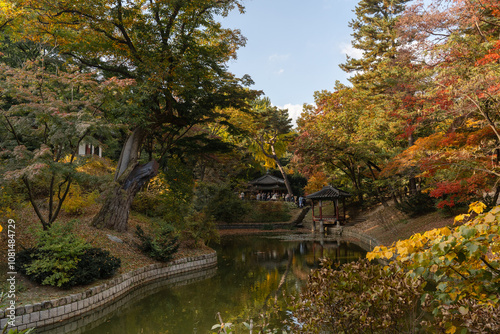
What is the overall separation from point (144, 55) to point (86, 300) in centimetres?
749

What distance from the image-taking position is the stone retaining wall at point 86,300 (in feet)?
18.7

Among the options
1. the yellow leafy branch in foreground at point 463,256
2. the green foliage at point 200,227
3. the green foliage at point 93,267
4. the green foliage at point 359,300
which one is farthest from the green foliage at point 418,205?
the yellow leafy branch in foreground at point 463,256

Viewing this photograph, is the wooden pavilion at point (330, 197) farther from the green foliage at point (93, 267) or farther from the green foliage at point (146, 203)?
the green foliage at point (93, 267)

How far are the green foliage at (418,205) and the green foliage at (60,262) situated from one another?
46.4 feet

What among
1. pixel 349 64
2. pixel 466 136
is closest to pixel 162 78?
pixel 466 136

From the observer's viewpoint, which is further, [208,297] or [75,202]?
[75,202]

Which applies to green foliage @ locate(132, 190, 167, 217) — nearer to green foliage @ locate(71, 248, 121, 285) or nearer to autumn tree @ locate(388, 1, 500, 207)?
green foliage @ locate(71, 248, 121, 285)

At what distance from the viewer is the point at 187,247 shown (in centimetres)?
1261

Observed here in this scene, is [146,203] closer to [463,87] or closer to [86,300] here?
[86,300]

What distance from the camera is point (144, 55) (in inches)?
421

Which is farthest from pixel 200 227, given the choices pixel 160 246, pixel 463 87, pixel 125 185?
pixel 463 87

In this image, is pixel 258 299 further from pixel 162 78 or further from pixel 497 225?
pixel 162 78

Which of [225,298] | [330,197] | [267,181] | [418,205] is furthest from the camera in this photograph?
[267,181]

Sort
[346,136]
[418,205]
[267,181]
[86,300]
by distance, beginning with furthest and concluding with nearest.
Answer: [267,181], [346,136], [418,205], [86,300]
